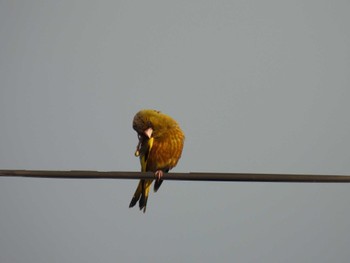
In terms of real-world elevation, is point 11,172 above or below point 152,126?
below

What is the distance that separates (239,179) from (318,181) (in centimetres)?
68

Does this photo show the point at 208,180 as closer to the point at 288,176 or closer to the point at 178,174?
the point at 178,174

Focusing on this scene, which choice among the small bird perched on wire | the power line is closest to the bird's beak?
the small bird perched on wire

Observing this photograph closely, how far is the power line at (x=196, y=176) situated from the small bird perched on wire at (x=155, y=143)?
11.6 ft

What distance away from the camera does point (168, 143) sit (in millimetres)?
9641

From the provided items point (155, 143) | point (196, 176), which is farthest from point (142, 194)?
point (196, 176)

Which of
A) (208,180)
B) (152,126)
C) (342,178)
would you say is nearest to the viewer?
(342,178)

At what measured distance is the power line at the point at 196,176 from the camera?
5.25m

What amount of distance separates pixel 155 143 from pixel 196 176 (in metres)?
3.99

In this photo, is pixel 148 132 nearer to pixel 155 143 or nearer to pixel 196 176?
pixel 155 143

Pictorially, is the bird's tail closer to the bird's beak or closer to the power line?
the bird's beak

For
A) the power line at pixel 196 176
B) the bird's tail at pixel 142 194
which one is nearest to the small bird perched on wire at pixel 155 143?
the bird's tail at pixel 142 194

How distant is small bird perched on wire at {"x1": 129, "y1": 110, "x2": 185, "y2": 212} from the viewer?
951 cm

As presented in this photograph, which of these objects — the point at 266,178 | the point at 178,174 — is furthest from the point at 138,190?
the point at 266,178
